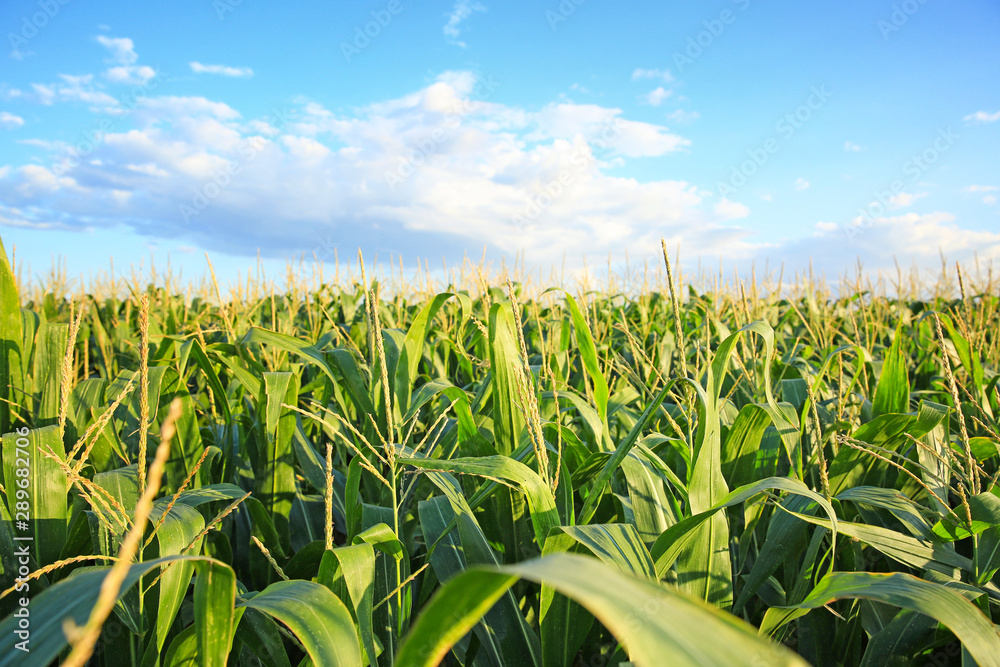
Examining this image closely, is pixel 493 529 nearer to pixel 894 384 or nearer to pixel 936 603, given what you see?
pixel 936 603

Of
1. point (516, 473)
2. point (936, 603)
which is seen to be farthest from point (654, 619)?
point (936, 603)

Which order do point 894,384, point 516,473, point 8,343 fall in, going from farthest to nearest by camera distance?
point 894,384 → point 8,343 → point 516,473

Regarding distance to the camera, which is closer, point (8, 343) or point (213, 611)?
point (213, 611)

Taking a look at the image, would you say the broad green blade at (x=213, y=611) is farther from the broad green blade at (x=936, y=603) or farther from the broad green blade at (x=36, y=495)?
the broad green blade at (x=936, y=603)

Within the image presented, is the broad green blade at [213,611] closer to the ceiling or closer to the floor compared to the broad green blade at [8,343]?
closer to the floor

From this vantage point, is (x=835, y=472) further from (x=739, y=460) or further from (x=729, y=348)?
(x=729, y=348)

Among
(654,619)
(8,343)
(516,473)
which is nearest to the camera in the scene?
(654,619)

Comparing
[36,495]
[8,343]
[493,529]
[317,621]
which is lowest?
[493,529]

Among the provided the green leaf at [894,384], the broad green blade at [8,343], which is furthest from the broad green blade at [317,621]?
the green leaf at [894,384]

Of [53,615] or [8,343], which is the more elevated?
[8,343]

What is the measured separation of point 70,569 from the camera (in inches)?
46.6

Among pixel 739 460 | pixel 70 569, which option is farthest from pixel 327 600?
pixel 739 460

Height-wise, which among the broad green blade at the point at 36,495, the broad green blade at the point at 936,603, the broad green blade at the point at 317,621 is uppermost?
the broad green blade at the point at 36,495

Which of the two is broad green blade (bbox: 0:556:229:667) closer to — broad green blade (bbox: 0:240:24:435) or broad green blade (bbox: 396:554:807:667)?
broad green blade (bbox: 396:554:807:667)
